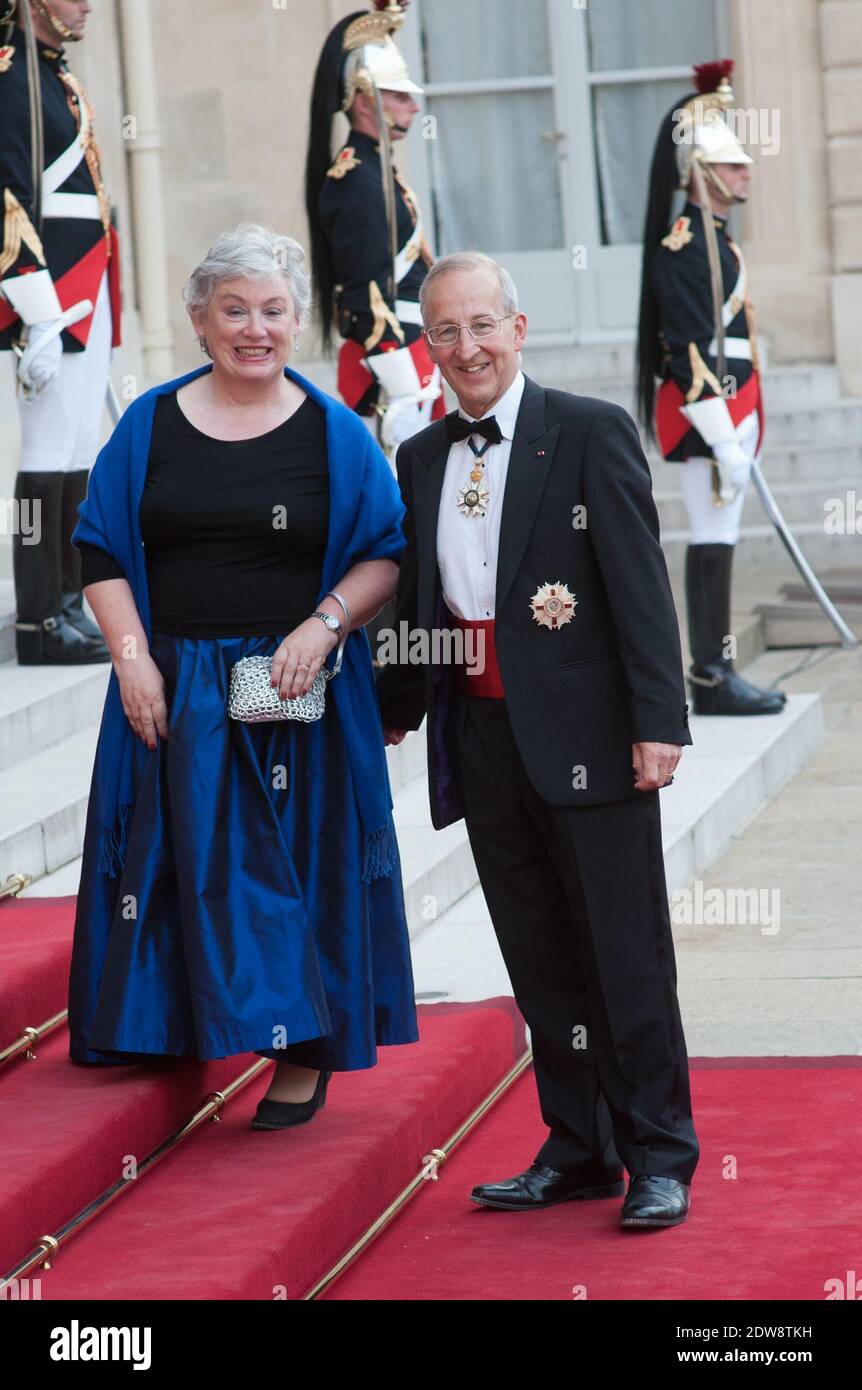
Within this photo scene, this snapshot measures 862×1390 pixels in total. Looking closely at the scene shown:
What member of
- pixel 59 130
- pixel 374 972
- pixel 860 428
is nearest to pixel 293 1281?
pixel 374 972

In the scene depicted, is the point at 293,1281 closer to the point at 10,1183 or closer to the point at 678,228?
the point at 10,1183

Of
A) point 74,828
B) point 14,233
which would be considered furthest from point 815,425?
point 74,828

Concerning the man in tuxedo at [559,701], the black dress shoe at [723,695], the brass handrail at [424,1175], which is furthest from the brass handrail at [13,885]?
the black dress shoe at [723,695]

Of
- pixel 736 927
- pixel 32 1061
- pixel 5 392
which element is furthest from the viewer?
pixel 5 392

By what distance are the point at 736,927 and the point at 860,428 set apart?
6259 mm

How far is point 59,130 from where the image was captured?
19.3ft

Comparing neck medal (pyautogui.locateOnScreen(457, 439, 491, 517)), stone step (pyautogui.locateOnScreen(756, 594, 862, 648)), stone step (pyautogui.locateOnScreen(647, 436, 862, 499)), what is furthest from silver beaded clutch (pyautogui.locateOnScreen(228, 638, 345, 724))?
stone step (pyautogui.locateOnScreen(647, 436, 862, 499))

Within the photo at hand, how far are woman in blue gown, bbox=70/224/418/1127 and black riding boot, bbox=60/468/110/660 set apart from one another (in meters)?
2.29

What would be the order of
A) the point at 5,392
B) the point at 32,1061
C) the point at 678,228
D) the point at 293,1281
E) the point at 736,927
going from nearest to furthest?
the point at 293,1281, the point at 32,1061, the point at 736,927, the point at 678,228, the point at 5,392

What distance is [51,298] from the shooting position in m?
5.77

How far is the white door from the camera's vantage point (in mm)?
12383

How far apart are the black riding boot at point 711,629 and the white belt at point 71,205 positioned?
2412 mm

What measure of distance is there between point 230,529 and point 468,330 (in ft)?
1.74

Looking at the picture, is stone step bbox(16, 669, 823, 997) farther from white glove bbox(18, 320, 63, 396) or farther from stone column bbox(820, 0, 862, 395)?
stone column bbox(820, 0, 862, 395)
